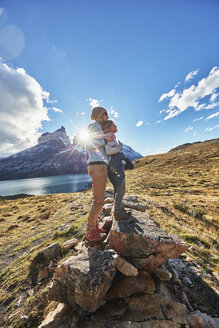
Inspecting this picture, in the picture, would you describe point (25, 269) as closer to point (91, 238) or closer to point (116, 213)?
point (91, 238)

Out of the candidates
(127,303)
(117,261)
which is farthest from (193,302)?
(117,261)

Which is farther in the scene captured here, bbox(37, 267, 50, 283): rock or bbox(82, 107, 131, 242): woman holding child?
bbox(37, 267, 50, 283): rock

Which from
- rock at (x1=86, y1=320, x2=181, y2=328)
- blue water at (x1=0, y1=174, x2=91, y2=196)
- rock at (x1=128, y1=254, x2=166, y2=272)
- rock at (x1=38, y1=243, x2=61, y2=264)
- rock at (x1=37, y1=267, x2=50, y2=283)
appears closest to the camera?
rock at (x1=86, y1=320, x2=181, y2=328)

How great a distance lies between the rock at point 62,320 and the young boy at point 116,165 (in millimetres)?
2206

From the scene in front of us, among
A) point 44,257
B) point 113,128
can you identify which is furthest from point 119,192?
point 44,257

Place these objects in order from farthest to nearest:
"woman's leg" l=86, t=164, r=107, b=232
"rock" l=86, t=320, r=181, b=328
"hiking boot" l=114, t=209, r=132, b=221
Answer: "hiking boot" l=114, t=209, r=132, b=221 → "woman's leg" l=86, t=164, r=107, b=232 → "rock" l=86, t=320, r=181, b=328

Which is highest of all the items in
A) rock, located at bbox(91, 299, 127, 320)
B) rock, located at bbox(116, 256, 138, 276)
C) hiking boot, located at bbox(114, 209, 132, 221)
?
hiking boot, located at bbox(114, 209, 132, 221)

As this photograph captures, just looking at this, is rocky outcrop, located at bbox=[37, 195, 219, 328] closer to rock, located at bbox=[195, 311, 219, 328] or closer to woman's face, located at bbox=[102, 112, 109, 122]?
rock, located at bbox=[195, 311, 219, 328]

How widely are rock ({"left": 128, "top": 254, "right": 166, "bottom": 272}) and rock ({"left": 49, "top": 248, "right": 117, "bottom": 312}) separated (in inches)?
29.7

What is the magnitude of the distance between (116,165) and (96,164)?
63cm

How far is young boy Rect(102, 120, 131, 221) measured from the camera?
3688 millimetres

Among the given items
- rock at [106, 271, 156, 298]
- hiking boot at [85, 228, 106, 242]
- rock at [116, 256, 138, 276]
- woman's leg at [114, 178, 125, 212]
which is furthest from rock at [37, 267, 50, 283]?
woman's leg at [114, 178, 125, 212]

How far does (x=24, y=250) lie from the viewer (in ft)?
20.6

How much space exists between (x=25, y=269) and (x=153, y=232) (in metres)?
4.65
